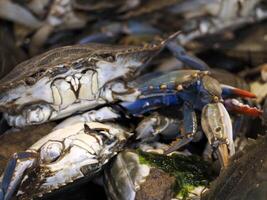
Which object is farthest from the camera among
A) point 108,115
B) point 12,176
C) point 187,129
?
point 108,115

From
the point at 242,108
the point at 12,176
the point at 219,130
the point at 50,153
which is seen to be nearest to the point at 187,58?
the point at 242,108

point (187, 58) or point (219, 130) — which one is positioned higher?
point (187, 58)

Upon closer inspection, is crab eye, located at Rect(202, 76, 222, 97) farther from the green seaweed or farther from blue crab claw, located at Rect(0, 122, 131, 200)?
blue crab claw, located at Rect(0, 122, 131, 200)

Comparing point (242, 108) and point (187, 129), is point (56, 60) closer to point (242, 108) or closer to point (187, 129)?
point (187, 129)

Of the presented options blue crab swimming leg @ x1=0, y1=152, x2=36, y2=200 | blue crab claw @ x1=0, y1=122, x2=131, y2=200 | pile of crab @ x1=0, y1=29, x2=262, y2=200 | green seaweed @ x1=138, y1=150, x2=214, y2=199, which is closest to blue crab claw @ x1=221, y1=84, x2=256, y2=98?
pile of crab @ x1=0, y1=29, x2=262, y2=200

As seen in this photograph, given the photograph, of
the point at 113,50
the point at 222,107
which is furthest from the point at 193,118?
the point at 113,50

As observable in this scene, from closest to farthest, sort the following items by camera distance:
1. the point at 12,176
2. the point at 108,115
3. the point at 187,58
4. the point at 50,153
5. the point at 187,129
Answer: the point at 12,176 → the point at 50,153 → the point at 187,129 → the point at 108,115 → the point at 187,58

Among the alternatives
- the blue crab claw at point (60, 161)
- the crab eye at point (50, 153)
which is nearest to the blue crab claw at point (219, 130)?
the blue crab claw at point (60, 161)
